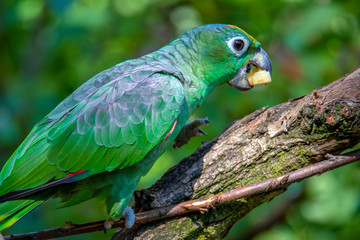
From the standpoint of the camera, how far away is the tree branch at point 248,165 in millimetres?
2070

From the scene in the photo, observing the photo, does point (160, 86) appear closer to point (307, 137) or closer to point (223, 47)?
point (223, 47)

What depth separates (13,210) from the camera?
7.09 ft

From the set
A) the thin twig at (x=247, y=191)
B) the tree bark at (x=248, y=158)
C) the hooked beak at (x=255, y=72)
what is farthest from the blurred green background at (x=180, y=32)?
the thin twig at (x=247, y=191)

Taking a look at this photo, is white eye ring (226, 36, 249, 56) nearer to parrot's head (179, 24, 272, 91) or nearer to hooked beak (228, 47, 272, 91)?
parrot's head (179, 24, 272, 91)

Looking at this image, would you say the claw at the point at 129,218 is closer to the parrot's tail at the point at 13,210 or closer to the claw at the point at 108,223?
the claw at the point at 108,223

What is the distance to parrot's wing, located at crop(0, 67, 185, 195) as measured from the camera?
2.21m

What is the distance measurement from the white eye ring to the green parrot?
0.33 meters

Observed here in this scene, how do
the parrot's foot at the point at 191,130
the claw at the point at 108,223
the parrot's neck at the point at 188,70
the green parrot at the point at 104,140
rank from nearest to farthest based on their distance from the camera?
the green parrot at the point at 104,140, the claw at the point at 108,223, the parrot's neck at the point at 188,70, the parrot's foot at the point at 191,130

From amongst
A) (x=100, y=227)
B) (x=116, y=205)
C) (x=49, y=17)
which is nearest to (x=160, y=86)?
(x=116, y=205)

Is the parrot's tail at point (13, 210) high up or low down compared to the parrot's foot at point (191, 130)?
up

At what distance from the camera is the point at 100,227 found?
237cm

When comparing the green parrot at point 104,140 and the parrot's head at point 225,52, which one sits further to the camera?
the parrot's head at point 225,52

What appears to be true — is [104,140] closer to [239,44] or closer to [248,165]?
[248,165]

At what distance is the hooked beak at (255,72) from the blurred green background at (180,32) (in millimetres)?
865
